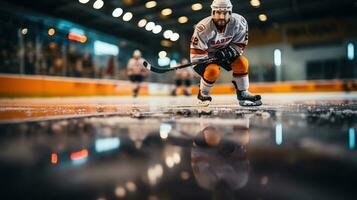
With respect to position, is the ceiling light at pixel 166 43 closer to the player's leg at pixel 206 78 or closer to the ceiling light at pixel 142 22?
the ceiling light at pixel 142 22

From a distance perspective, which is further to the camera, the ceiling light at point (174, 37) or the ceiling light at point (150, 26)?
the ceiling light at point (174, 37)

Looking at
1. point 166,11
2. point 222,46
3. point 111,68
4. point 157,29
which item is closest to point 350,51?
point 166,11

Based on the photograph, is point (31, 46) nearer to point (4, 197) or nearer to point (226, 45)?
point (226, 45)

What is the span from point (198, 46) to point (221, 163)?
104 inches

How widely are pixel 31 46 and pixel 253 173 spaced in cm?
1143

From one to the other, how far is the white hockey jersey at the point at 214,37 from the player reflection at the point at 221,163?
7.33 feet

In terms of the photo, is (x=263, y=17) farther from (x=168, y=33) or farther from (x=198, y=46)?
(x=198, y=46)

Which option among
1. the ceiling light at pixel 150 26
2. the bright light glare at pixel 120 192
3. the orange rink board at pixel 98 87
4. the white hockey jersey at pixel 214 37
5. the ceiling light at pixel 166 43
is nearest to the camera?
the bright light glare at pixel 120 192

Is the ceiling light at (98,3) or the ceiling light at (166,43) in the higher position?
the ceiling light at (166,43)

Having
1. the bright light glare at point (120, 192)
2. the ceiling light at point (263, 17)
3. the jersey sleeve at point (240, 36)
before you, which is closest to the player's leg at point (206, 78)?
the jersey sleeve at point (240, 36)

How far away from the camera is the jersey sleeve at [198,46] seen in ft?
10.4

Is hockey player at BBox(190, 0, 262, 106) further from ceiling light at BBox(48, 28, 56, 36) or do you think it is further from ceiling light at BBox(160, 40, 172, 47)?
ceiling light at BBox(160, 40, 172, 47)

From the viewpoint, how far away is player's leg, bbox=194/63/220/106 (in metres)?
3.31

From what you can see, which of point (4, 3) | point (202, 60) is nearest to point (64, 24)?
point (4, 3)
